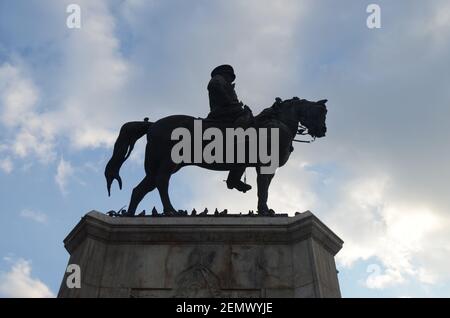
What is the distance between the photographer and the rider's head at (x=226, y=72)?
1312 centimetres

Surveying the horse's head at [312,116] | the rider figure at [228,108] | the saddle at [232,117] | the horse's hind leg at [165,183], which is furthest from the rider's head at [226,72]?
the horse's hind leg at [165,183]

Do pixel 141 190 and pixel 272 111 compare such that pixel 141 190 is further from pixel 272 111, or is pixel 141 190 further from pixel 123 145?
pixel 272 111

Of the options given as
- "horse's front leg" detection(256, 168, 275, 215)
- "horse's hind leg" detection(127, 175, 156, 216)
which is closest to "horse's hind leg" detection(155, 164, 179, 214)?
"horse's hind leg" detection(127, 175, 156, 216)

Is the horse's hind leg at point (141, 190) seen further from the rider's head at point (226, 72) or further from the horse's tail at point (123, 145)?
the rider's head at point (226, 72)

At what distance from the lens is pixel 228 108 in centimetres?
1191

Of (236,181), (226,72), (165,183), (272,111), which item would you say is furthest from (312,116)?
(165,183)

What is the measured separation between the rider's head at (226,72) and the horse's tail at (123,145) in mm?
2255

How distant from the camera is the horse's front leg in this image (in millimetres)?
10402

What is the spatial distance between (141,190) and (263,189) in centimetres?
254

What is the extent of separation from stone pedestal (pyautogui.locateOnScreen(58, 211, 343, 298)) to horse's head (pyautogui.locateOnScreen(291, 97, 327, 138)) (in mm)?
3319
